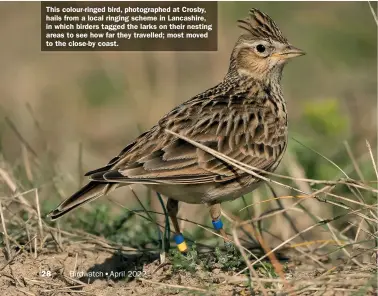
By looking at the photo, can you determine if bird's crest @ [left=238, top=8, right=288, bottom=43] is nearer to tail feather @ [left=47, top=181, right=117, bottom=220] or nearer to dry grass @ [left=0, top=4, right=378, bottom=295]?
dry grass @ [left=0, top=4, right=378, bottom=295]

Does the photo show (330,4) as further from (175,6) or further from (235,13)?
(175,6)

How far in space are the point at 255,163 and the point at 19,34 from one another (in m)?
6.96

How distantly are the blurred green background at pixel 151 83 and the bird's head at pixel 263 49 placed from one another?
167 cm

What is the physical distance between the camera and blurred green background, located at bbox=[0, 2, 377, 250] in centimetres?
872

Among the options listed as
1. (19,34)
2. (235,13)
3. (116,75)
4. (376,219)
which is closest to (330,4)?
(235,13)

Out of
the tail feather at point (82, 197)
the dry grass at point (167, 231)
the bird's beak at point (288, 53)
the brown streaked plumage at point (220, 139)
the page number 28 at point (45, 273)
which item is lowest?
the page number 28 at point (45, 273)

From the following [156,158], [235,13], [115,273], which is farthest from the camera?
[235,13]

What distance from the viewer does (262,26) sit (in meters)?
6.32

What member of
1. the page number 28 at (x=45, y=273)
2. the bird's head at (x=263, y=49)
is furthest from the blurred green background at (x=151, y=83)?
the page number 28 at (x=45, y=273)

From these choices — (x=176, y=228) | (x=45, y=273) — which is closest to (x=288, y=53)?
(x=176, y=228)

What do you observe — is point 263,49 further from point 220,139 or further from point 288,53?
point 220,139

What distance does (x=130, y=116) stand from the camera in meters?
10.1

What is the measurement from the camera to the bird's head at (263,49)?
20.5ft

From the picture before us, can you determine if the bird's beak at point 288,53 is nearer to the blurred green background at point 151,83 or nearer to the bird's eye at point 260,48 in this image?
the bird's eye at point 260,48
